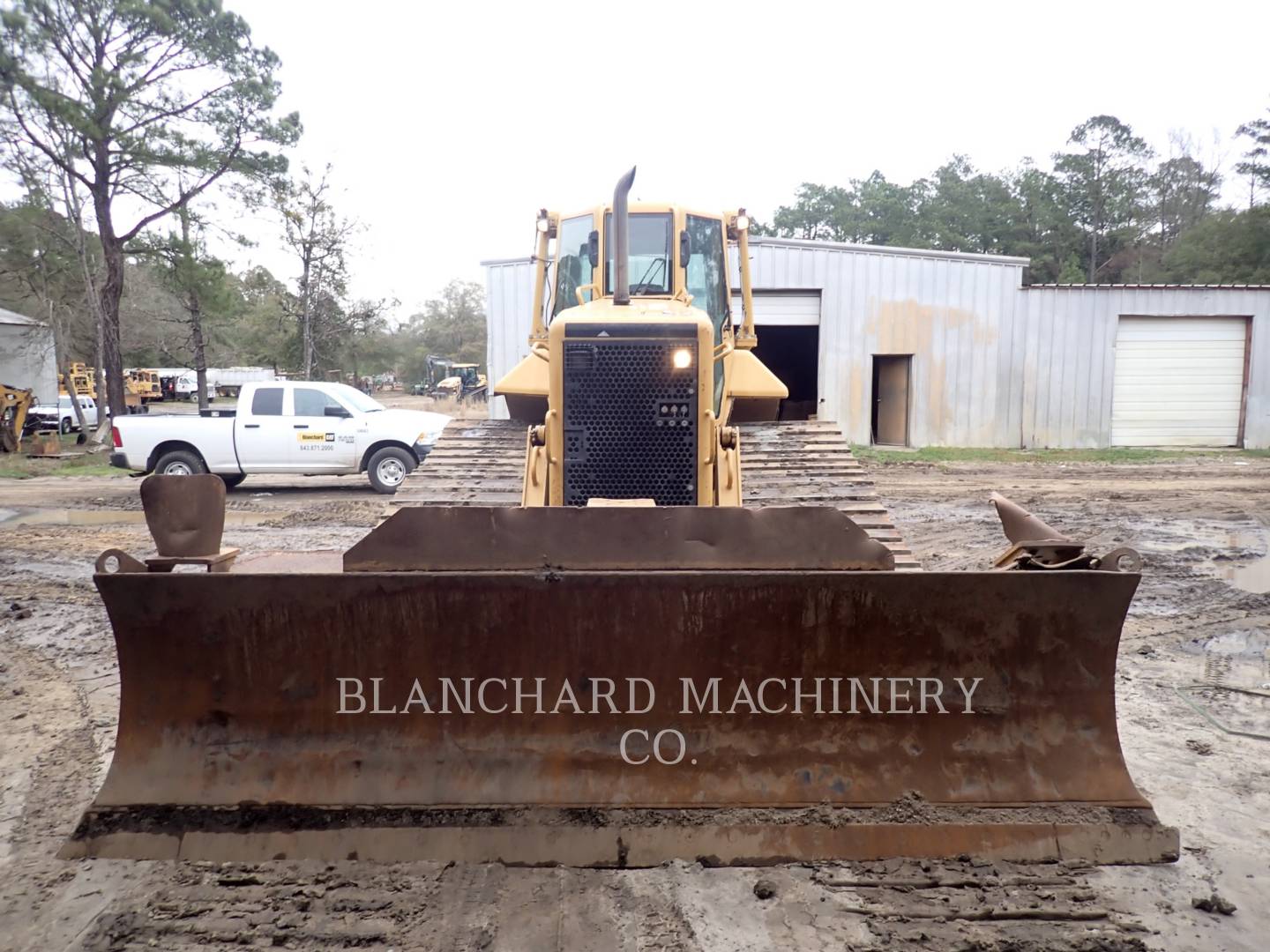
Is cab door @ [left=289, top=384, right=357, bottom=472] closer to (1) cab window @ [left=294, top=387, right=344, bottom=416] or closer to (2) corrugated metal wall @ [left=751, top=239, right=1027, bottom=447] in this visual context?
(1) cab window @ [left=294, top=387, right=344, bottom=416]

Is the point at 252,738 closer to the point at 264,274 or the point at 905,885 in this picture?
the point at 905,885

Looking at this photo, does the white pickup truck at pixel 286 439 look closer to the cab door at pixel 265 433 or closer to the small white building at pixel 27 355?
the cab door at pixel 265 433

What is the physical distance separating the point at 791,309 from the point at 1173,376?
8.16 m

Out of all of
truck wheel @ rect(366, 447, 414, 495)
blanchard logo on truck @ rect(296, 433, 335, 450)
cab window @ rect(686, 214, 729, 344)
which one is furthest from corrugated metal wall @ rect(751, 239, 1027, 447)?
cab window @ rect(686, 214, 729, 344)

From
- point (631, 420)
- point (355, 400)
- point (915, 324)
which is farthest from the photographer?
point (915, 324)

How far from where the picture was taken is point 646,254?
5109 mm

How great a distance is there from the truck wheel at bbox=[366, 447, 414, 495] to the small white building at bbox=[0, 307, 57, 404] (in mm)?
17415

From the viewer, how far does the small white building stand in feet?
81.6

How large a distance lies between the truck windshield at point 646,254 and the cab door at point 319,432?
8015 millimetres

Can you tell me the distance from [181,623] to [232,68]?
19051 mm

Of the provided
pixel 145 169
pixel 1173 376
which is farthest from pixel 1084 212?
pixel 145 169

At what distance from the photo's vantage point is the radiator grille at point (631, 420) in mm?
3838

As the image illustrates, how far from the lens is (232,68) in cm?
1823

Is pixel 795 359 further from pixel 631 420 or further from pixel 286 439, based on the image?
pixel 631 420
